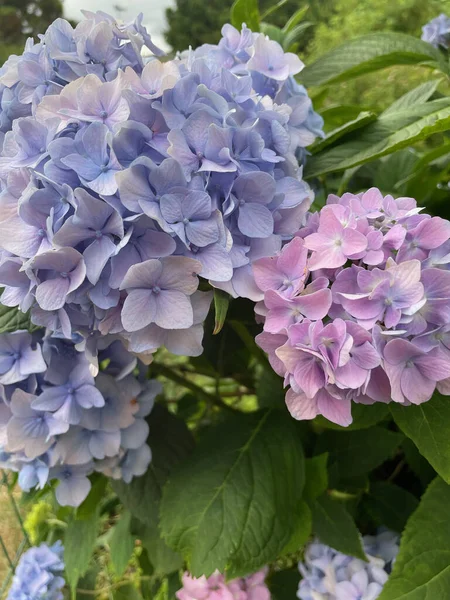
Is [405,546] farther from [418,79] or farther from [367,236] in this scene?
[418,79]

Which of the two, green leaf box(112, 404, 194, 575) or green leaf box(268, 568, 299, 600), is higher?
green leaf box(112, 404, 194, 575)

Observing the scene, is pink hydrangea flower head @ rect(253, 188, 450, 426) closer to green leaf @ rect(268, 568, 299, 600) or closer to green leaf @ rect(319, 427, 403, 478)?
green leaf @ rect(319, 427, 403, 478)

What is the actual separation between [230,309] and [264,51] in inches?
9.5

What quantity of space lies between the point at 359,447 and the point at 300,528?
0.44 feet

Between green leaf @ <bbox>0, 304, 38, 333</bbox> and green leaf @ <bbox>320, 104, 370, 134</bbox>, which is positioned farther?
green leaf @ <bbox>320, 104, 370, 134</bbox>

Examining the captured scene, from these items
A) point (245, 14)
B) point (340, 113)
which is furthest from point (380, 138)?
point (245, 14)

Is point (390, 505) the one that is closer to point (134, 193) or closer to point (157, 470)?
point (157, 470)

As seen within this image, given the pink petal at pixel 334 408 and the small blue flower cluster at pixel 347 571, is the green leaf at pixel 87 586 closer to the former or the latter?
the small blue flower cluster at pixel 347 571

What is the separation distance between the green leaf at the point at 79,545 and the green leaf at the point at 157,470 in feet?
0.25

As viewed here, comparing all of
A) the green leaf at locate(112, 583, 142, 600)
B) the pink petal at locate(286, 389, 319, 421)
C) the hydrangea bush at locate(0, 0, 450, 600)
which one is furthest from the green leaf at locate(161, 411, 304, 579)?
the pink petal at locate(286, 389, 319, 421)

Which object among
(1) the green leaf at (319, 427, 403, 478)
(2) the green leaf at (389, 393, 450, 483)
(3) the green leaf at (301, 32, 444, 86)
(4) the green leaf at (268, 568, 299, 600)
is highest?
(3) the green leaf at (301, 32, 444, 86)

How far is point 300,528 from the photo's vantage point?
57 centimetres

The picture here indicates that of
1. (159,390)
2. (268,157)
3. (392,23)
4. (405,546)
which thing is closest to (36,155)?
(268,157)

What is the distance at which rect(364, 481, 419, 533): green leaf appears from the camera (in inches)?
26.0
